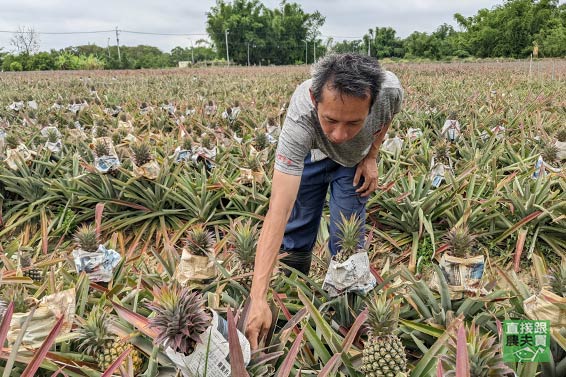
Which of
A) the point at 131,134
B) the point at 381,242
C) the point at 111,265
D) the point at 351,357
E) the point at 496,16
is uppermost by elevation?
the point at 496,16

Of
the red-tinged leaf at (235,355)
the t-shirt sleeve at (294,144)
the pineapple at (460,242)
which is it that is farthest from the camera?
the t-shirt sleeve at (294,144)

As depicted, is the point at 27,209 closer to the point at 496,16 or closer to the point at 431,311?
the point at 431,311

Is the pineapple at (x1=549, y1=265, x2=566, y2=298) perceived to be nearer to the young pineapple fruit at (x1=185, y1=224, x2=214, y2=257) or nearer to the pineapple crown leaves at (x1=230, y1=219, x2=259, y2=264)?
the pineapple crown leaves at (x1=230, y1=219, x2=259, y2=264)

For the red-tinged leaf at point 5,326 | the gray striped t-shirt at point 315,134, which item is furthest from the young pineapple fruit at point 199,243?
the red-tinged leaf at point 5,326

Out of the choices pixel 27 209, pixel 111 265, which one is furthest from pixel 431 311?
pixel 27 209

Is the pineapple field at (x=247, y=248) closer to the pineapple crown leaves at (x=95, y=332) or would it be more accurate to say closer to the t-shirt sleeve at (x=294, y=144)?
the pineapple crown leaves at (x=95, y=332)

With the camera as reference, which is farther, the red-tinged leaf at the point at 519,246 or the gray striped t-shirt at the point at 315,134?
the red-tinged leaf at the point at 519,246

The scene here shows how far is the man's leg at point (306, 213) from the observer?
2.48 meters

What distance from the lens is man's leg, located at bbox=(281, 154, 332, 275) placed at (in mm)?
2482

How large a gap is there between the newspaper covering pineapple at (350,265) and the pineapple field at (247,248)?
0.02 meters

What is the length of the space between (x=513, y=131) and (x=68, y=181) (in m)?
4.73

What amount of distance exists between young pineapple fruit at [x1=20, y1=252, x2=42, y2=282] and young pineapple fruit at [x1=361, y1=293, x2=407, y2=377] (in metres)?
1.71

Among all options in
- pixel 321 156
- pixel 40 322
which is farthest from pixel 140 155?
pixel 40 322

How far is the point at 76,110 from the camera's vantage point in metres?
6.40
